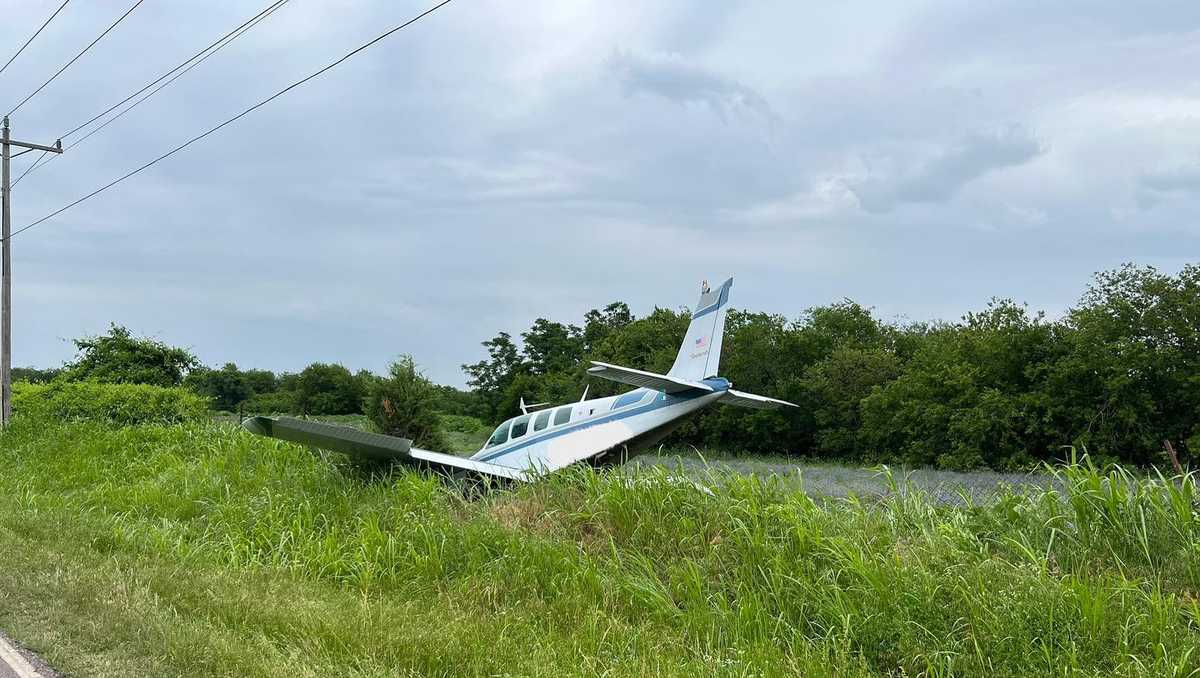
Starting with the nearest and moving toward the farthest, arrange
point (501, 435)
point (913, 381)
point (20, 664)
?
point (20, 664)
point (501, 435)
point (913, 381)

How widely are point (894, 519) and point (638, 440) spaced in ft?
29.1

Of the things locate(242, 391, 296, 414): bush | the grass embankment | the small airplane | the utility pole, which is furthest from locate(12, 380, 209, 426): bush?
locate(242, 391, 296, 414): bush

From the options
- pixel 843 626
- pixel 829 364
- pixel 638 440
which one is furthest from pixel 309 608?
pixel 829 364

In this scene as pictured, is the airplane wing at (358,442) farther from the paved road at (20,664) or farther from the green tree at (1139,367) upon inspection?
the green tree at (1139,367)

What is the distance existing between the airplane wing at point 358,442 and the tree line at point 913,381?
7.62 metres

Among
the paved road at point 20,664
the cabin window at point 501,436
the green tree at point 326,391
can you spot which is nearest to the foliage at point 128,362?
the green tree at point 326,391

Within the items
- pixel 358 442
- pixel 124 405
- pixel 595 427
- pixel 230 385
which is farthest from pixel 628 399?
pixel 230 385

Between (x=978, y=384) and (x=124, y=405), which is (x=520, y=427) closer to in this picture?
(x=124, y=405)

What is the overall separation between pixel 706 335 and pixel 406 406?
8.33 m

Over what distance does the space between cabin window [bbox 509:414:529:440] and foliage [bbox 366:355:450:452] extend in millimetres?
6731

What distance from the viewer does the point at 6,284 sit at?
2462 centimetres

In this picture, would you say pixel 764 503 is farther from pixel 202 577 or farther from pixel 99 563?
pixel 99 563

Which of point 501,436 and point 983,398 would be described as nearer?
point 501,436

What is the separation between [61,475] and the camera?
47.3ft
